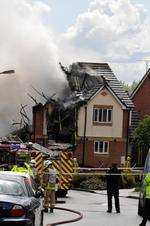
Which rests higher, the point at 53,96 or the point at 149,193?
the point at 53,96

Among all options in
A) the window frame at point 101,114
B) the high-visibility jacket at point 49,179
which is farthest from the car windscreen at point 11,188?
the window frame at point 101,114

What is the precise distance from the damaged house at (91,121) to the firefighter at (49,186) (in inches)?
1433

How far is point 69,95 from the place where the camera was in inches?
2308

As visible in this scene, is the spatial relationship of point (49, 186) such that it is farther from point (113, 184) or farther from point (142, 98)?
point (142, 98)

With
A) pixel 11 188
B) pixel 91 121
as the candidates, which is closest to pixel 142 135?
pixel 91 121

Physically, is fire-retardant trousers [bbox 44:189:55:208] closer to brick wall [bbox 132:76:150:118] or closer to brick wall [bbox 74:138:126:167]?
brick wall [bbox 74:138:126:167]

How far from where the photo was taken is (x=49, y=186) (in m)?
22.5

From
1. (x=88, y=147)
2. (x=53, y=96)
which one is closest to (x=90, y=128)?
(x=88, y=147)

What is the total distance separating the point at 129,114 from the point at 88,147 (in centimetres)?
454

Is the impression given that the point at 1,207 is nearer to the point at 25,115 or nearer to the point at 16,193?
the point at 16,193

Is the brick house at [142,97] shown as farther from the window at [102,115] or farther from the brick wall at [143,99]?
the window at [102,115]

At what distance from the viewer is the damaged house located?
59844 millimetres

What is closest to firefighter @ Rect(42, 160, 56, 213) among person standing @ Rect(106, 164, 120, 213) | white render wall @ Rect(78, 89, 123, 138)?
person standing @ Rect(106, 164, 120, 213)

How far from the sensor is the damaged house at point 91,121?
59844 mm
